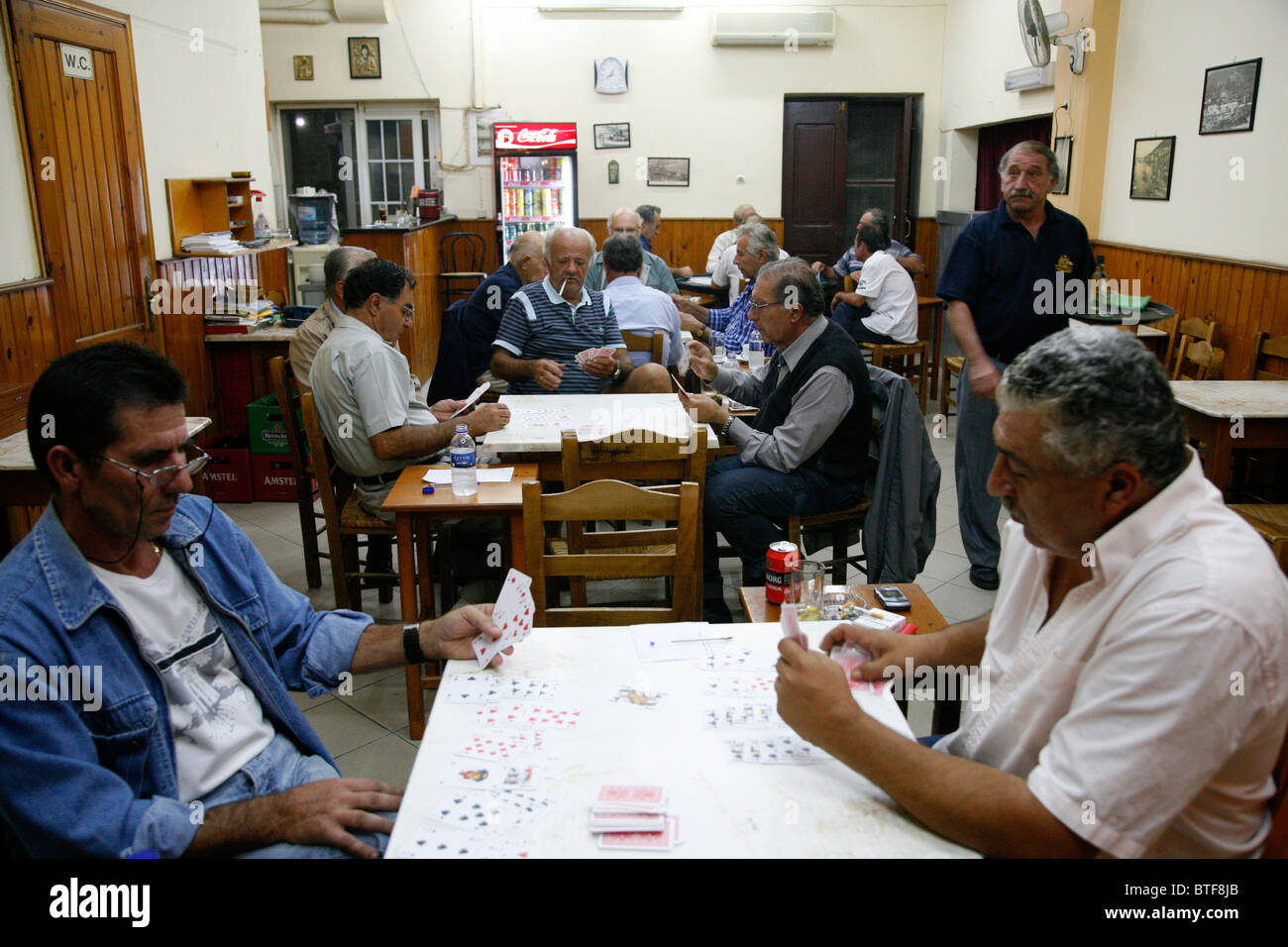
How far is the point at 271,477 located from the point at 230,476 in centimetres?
25

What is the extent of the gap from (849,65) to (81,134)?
8.03 metres

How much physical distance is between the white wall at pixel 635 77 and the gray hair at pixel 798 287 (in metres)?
7.41

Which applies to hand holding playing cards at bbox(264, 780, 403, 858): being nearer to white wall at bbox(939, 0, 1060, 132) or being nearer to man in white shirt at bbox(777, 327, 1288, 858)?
man in white shirt at bbox(777, 327, 1288, 858)

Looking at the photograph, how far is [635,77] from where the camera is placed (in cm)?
1038

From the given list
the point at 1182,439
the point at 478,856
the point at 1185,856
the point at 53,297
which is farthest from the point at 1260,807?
the point at 53,297

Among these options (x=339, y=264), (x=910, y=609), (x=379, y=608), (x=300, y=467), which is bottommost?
(x=379, y=608)

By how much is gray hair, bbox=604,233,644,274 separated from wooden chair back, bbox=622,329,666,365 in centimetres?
50

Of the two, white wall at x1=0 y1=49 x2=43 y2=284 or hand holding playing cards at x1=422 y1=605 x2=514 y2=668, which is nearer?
hand holding playing cards at x1=422 y1=605 x2=514 y2=668

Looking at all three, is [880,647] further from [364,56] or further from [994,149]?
[364,56]

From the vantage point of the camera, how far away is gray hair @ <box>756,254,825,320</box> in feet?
11.6

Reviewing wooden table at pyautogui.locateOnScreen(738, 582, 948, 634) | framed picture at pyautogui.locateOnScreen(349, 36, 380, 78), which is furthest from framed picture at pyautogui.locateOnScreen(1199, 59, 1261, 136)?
framed picture at pyautogui.locateOnScreen(349, 36, 380, 78)

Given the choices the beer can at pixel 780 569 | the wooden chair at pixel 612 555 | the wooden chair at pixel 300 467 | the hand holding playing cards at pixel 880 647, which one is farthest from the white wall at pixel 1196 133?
the wooden chair at pixel 300 467

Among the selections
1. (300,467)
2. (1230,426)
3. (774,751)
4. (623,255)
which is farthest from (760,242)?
(774,751)
